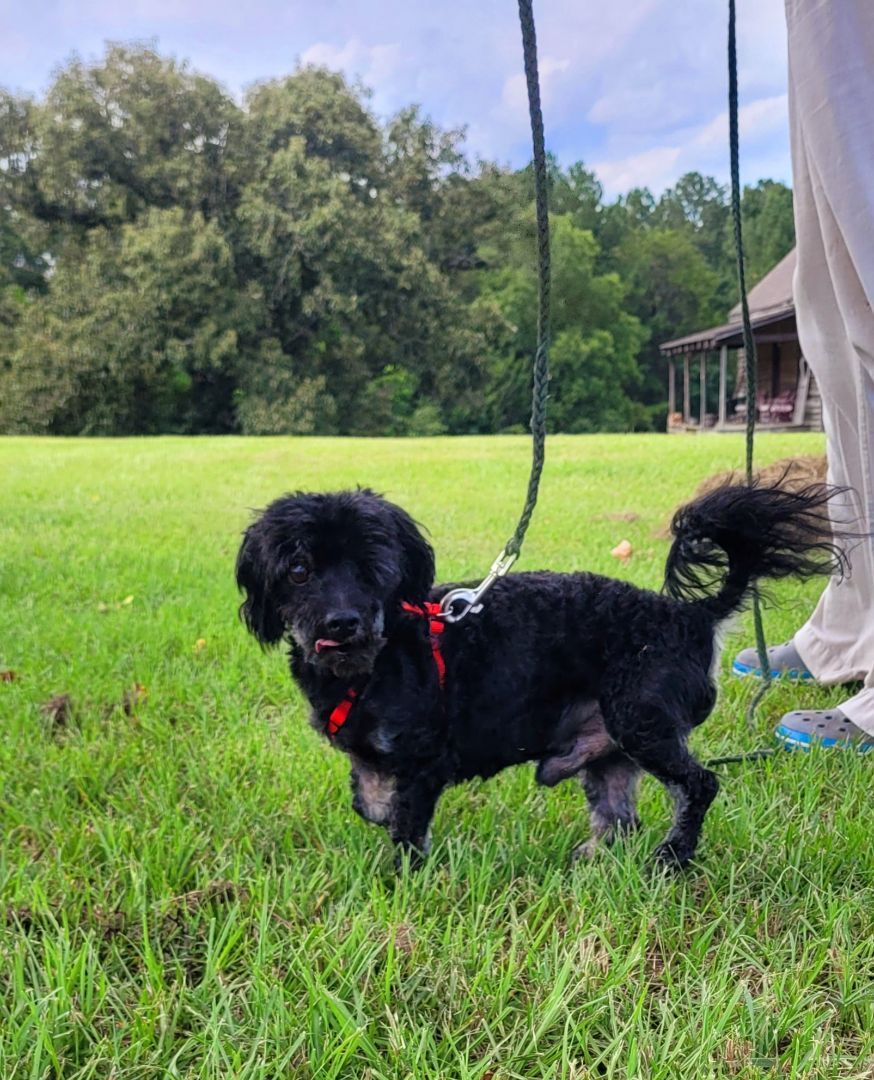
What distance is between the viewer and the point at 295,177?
31.6 m

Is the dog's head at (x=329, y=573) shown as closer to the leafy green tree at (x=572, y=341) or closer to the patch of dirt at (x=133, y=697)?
the patch of dirt at (x=133, y=697)

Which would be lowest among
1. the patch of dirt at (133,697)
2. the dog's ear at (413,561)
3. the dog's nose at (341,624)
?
the patch of dirt at (133,697)

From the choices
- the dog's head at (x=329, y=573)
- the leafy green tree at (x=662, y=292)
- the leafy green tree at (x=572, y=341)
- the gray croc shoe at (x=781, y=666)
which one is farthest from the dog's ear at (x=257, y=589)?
the leafy green tree at (x=662, y=292)

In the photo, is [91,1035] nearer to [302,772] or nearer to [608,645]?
[302,772]

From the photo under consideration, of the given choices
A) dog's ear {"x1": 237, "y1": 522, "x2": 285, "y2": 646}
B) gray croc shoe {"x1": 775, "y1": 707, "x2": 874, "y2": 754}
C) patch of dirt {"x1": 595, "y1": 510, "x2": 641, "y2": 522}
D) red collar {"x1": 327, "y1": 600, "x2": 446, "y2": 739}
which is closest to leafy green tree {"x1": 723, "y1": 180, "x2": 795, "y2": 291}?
patch of dirt {"x1": 595, "y1": 510, "x2": 641, "y2": 522}

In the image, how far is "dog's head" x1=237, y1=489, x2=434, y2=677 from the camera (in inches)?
89.0

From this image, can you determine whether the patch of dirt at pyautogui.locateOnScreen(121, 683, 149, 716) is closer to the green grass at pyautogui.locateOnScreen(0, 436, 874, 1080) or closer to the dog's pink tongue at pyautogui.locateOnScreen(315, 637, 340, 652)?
the green grass at pyautogui.locateOnScreen(0, 436, 874, 1080)

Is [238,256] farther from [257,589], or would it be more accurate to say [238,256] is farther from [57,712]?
[257,589]

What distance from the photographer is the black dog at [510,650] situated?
7.57ft

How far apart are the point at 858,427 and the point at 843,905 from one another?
1753mm

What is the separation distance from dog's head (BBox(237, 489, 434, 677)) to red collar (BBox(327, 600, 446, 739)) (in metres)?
0.07

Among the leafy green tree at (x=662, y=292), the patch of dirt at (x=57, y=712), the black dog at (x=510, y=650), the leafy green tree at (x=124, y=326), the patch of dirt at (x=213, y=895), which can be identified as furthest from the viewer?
the leafy green tree at (x=662, y=292)

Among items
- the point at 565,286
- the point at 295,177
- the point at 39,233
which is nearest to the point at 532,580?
the point at 295,177

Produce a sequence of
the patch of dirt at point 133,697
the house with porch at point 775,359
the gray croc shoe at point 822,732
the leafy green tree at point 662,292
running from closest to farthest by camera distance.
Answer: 1. the gray croc shoe at point 822,732
2. the patch of dirt at point 133,697
3. the house with porch at point 775,359
4. the leafy green tree at point 662,292
